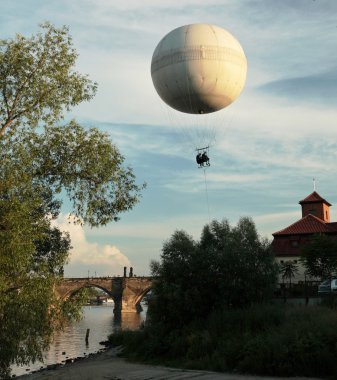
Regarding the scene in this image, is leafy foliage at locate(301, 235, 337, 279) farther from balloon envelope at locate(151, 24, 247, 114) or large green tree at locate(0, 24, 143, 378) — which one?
large green tree at locate(0, 24, 143, 378)

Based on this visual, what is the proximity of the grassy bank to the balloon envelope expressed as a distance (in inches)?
437

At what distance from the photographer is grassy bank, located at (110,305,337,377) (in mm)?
17203

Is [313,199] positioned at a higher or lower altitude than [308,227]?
higher

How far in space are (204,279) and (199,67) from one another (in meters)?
13.2

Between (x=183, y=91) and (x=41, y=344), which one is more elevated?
(x=183, y=91)

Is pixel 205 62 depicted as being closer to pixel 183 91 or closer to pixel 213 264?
pixel 183 91

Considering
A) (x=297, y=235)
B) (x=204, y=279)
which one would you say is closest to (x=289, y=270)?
(x=297, y=235)

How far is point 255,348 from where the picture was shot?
19.1 meters

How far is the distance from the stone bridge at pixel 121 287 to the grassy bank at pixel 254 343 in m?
76.1

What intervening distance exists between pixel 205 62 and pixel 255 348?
1279 cm

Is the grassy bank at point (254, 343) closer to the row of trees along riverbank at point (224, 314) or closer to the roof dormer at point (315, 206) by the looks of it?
the row of trees along riverbank at point (224, 314)

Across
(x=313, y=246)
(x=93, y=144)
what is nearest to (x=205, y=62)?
(x=93, y=144)

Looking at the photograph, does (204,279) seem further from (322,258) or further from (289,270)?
(289,270)

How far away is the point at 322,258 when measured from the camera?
154 ft
